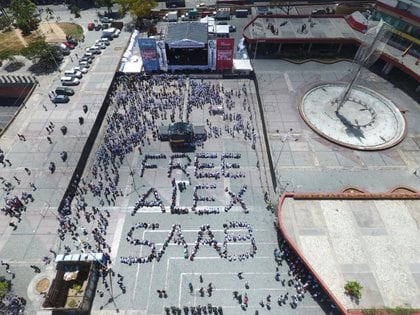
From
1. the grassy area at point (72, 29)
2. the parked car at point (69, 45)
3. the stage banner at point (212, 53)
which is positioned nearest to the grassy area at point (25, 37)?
the grassy area at point (72, 29)

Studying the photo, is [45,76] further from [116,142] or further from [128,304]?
[128,304]

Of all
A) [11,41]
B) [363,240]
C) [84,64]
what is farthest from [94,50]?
[363,240]

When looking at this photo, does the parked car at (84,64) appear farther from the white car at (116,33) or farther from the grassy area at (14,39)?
the grassy area at (14,39)

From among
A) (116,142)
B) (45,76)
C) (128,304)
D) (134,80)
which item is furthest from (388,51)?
(45,76)

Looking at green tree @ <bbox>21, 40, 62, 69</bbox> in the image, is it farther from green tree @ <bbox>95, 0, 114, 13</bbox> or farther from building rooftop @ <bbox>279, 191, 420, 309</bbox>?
building rooftop @ <bbox>279, 191, 420, 309</bbox>

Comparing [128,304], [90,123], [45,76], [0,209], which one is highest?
[45,76]

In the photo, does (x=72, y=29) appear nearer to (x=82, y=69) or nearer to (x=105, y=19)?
(x=105, y=19)
